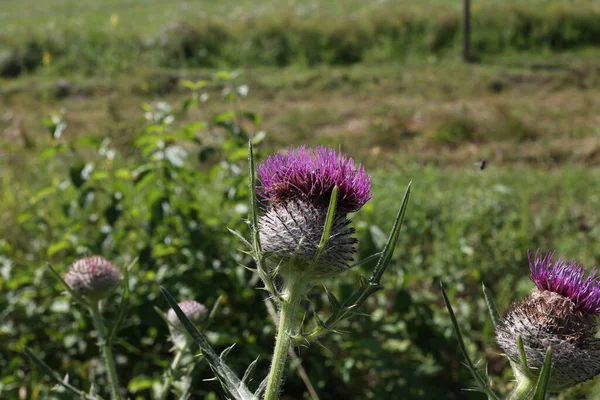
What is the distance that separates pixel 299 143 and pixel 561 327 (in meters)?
7.40

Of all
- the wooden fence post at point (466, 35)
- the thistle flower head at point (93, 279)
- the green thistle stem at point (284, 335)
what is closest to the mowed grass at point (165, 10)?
the wooden fence post at point (466, 35)

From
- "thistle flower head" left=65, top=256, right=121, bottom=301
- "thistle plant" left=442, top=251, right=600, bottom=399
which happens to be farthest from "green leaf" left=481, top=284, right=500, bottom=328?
"thistle flower head" left=65, top=256, right=121, bottom=301

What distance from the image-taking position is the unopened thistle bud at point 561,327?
147 centimetres

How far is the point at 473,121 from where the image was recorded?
9.20 metres

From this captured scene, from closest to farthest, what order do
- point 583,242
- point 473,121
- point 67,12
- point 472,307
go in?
point 472,307 → point 583,242 → point 473,121 → point 67,12

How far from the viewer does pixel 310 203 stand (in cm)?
150

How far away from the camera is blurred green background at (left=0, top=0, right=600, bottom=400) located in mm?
3248

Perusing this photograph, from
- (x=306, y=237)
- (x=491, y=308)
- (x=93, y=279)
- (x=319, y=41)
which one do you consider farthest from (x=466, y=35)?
(x=306, y=237)

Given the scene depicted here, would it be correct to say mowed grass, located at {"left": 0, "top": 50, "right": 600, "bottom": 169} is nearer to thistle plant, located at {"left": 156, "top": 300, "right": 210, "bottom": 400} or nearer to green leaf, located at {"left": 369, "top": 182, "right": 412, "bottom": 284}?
thistle plant, located at {"left": 156, "top": 300, "right": 210, "bottom": 400}

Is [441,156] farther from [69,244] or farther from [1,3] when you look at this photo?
[1,3]

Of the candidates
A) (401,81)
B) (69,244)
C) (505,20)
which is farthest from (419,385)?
(505,20)

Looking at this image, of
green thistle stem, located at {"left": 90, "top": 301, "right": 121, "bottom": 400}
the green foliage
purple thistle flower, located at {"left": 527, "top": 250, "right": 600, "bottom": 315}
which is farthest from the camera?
the green foliage

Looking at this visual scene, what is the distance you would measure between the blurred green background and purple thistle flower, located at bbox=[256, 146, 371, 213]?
0.37 meters

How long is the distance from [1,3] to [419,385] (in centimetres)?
3140
